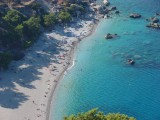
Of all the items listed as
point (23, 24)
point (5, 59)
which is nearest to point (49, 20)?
point (23, 24)

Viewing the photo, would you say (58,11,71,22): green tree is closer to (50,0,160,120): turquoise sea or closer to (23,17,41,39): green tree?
(50,0,160,120): turquoise sea

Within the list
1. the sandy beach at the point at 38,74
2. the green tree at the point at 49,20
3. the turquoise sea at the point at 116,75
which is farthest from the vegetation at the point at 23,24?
the turquoise sea at the point at 116,75

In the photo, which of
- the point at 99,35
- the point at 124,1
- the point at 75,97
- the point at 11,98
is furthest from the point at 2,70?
the point at 124,1

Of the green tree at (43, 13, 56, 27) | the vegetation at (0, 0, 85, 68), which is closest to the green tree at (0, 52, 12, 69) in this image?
the vegetation at (0, 0, 85, 68)

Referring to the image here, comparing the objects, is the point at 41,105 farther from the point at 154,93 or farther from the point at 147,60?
the point at 147,60

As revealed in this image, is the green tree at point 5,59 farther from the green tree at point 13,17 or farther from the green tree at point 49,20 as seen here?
the green tree at point 49,20
